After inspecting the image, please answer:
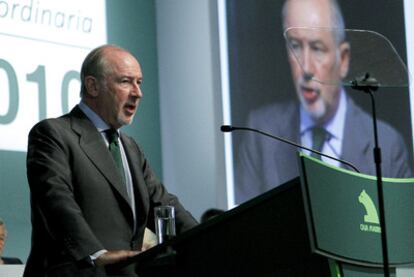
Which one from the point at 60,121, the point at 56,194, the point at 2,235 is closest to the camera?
the point at 56,194

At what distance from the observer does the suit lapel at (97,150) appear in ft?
11.4

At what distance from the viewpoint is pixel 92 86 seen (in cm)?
366

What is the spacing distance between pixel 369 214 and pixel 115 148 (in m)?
0.98

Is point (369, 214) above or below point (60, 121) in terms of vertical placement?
below

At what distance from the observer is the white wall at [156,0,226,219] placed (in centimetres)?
704

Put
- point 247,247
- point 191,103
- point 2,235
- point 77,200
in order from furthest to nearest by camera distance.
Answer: point 191,103 → point 2,235 → point 77,200 → point 247,247

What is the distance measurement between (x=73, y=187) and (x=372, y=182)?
0.96 meters

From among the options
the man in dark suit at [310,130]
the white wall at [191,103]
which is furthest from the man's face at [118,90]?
the white wall at [191,103]

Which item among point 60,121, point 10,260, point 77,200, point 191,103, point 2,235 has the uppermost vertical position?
point 191,103

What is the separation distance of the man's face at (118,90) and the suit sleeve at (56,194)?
0.65 ft

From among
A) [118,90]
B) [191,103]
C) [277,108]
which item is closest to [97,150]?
[118,90]

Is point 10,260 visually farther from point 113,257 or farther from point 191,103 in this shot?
point 113,257

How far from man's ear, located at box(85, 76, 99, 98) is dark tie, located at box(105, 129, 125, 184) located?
14cm

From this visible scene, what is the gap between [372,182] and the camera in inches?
120
